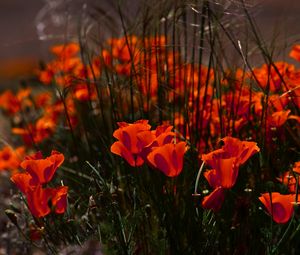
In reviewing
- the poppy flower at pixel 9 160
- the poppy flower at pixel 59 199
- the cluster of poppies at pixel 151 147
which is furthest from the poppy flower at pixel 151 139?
the poppy flower at pixel 9 160

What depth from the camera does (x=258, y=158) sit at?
2271 millimetres

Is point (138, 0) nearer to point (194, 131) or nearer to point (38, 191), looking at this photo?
point (194, 131)

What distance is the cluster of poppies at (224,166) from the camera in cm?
175

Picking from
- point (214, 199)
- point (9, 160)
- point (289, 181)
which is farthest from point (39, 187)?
point (9, 160)

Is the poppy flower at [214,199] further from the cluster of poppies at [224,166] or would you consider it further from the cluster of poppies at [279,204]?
the cluster of poppies at [279,204]

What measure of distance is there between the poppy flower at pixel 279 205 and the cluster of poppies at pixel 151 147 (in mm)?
231

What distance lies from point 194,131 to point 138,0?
0.52 metres

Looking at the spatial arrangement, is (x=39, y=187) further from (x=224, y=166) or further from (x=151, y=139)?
(x=224, y=166)

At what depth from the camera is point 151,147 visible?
5.97 ft

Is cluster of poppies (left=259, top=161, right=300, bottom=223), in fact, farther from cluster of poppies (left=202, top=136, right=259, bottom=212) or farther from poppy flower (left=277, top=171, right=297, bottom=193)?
poppy flower (left=277, top=171, right=297, bottom=193)

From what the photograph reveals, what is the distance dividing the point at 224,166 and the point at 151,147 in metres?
0.20

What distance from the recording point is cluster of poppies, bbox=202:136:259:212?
5.75 feet

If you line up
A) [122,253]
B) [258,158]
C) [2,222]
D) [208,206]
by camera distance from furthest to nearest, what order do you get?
[2,222] < [258,158] < [122,253] < [208,206]

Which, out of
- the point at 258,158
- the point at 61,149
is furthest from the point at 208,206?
the point at 61,149
